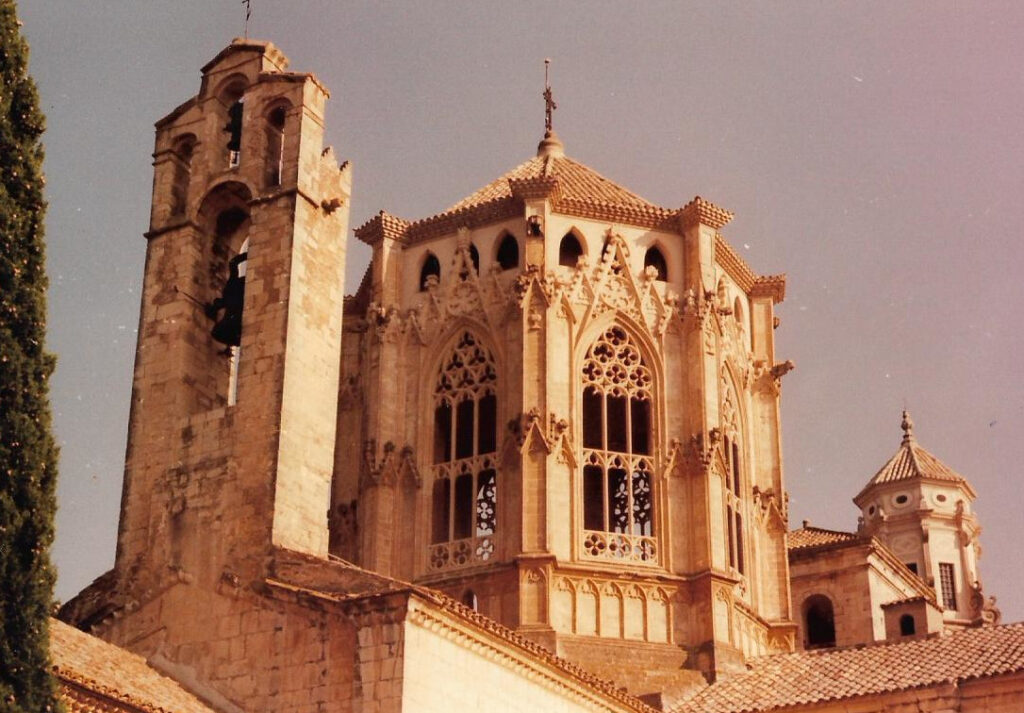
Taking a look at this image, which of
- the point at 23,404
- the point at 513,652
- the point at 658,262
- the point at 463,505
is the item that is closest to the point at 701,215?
the point at 658,262

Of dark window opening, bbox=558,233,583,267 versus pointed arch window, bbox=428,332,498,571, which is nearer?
pointed arch window, bbox=428,332,498,571

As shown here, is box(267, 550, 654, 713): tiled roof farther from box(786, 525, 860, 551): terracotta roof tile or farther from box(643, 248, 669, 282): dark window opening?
box(786, 525, 860, 551): terracotta roof tile

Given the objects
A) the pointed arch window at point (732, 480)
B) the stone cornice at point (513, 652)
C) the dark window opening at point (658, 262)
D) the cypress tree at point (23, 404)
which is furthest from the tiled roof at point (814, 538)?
the cypress tree at point (23, 404)

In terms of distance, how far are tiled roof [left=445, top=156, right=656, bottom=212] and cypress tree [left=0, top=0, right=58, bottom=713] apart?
56.6ft

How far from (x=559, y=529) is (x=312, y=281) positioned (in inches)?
357

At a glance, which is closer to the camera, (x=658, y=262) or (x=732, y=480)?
(x=732, y=480)

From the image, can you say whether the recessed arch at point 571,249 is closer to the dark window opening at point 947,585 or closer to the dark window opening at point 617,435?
the dark window opening at point 617,435

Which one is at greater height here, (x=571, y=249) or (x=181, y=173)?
(x=571, y=249)

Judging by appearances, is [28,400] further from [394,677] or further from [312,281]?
[312,281]

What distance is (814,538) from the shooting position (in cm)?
3916

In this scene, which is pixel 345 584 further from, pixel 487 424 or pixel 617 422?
pixel 617 422

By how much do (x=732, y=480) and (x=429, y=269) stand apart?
7.03 meters

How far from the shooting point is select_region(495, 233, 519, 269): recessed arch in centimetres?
3284

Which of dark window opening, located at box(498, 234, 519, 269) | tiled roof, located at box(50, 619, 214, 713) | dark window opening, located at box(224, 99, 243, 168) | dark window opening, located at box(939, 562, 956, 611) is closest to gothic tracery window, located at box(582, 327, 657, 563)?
dark window opening, located at box(498, 234, 519, 269)
